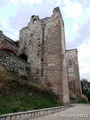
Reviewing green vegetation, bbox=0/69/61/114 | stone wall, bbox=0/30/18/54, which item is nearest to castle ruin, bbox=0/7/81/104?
stone wall, bbox=0/30/18/54

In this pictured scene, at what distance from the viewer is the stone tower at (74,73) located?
19.4 metres

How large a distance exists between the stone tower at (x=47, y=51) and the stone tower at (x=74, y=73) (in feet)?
31.6

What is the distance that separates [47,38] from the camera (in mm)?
11430

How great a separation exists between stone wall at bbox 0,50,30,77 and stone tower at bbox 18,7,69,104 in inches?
38.4

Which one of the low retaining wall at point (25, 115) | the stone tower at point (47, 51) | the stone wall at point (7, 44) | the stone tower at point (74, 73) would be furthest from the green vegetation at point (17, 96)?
the stone tower at point (74, 73)

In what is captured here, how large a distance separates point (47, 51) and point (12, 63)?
341cm

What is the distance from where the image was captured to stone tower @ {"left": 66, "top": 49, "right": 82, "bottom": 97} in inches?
765

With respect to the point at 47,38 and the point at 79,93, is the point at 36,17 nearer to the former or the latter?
the point at 47,38

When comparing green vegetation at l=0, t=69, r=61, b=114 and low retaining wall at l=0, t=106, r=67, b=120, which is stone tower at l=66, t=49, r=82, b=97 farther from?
low retaining wall at l=0, t=106, r=67, b=120

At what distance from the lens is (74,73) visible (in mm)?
20750

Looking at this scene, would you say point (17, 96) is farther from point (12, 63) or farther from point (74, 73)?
point (74, 73)

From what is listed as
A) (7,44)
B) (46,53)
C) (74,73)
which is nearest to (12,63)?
(46,53)

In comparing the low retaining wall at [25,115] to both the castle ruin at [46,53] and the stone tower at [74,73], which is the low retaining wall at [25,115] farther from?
the stone tower at [74,73]

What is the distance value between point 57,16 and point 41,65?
476 centimetres
